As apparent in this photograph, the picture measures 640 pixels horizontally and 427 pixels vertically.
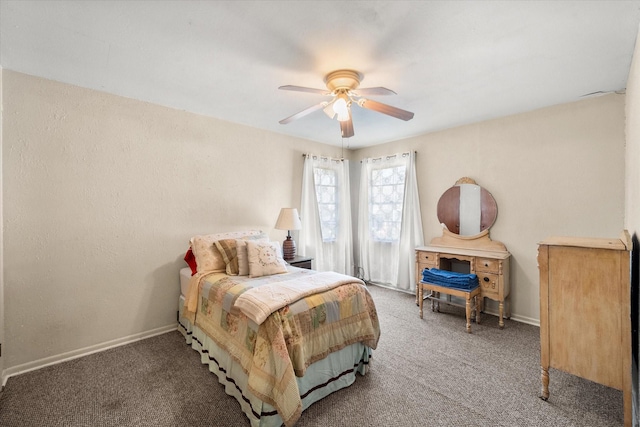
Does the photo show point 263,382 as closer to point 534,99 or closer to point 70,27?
point 70,27

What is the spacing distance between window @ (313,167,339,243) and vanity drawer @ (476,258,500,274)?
85.5 inches

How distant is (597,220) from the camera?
284 cm

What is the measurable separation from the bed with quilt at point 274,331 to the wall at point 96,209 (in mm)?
620

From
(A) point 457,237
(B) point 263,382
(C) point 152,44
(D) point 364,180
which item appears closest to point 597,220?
(A) point 457,237

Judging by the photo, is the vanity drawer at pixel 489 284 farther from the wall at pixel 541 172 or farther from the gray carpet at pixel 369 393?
the gray carpet at pixel 369 393

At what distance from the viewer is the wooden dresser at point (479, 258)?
10.3ft

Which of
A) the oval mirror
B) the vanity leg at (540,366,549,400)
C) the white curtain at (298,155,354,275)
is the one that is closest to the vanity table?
the oval mirror

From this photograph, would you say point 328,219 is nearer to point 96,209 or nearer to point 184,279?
point 184,279

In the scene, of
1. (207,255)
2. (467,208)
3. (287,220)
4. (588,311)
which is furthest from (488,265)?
(207,255)

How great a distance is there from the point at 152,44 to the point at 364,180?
3.56 metres

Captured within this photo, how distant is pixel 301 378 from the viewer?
1.85 metres

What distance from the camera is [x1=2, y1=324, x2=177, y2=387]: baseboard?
2.27 m

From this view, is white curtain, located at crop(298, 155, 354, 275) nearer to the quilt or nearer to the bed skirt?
the quilt

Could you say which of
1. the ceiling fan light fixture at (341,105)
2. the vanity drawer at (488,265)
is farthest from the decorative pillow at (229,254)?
the vanity drawer at (488,265)
